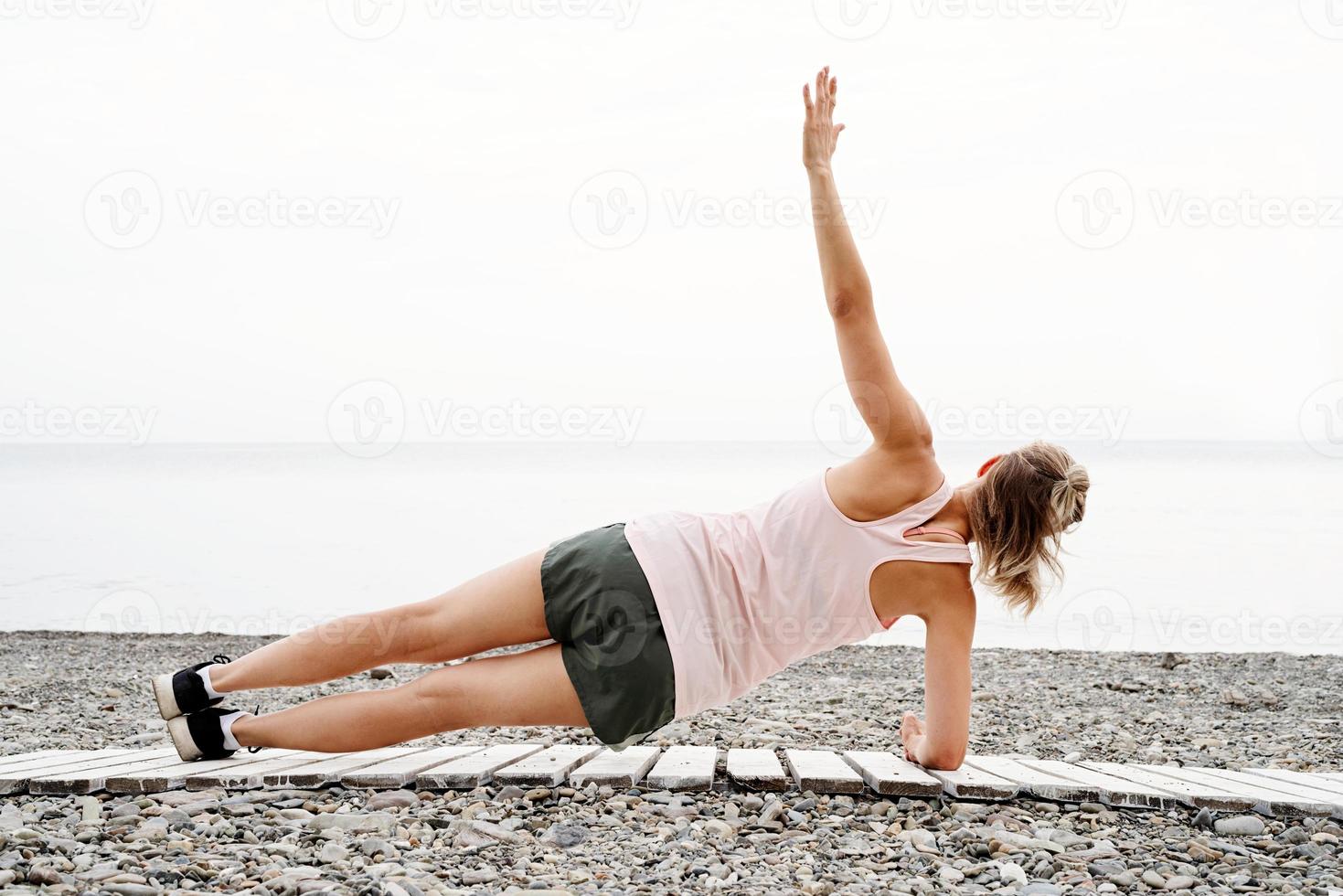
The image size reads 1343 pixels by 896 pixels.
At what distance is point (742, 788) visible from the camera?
3.04 meters

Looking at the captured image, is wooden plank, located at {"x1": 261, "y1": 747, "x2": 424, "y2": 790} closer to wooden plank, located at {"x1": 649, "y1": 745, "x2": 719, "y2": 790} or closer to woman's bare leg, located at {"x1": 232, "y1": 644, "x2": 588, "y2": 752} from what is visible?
woman's bare leg, located at {"x1": 232, "y1": 644, "x2": 588, "y2": 752}

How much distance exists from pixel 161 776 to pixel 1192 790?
309cm

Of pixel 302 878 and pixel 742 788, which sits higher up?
pixel 302 878

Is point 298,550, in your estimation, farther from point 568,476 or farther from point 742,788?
point 568,476

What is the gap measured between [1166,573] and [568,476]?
926 inches

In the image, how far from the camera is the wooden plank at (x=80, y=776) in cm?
282

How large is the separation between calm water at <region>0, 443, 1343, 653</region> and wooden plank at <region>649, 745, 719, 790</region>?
5451 millimetres

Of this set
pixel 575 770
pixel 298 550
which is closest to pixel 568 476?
pixel 298 550

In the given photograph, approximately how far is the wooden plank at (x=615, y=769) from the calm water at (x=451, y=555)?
551cm

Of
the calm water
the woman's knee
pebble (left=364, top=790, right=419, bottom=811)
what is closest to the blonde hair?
the woman's knee

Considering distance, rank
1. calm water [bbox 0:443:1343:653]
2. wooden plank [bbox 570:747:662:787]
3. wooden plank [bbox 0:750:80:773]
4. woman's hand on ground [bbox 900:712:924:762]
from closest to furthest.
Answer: wooden plank [bbox 570:747:662:787] < wooden plank [bbox 0:750:80:773] < woman's hand on ground [bbox 900:712:924:762] < calm water [bbox 0:443:1343:653]

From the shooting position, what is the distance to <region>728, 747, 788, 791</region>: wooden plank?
3033 millimetres

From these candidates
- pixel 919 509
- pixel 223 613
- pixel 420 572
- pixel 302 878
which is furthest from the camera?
pixel 420 572

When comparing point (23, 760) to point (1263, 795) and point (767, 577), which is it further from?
point (1263, 795)
